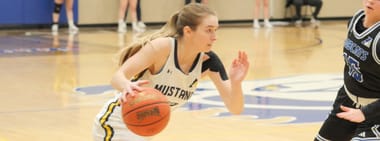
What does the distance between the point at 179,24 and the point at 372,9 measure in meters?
1.09

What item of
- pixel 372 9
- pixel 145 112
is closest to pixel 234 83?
pixel 145 112

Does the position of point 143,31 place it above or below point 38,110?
below

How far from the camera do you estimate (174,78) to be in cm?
425

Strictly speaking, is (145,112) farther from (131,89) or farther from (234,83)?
(234,83)

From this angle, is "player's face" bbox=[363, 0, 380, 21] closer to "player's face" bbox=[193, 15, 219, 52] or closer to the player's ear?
"player's face" bbox=[193, 15, 219, 52]

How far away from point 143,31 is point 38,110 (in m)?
9.19

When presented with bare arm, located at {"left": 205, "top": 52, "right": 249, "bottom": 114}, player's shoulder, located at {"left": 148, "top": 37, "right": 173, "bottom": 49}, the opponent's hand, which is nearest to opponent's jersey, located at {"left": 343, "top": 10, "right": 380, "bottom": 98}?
the opponent's hand

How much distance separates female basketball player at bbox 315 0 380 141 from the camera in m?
3.96

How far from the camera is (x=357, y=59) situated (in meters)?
4.04

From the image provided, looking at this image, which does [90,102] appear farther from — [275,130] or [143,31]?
[143,31]

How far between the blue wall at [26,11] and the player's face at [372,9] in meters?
12.7

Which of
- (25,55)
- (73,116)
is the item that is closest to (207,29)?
(73,116)

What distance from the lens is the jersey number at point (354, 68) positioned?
4.07 m

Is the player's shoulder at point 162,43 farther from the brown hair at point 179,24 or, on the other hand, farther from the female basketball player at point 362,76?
the female basketball player at point 362,76
